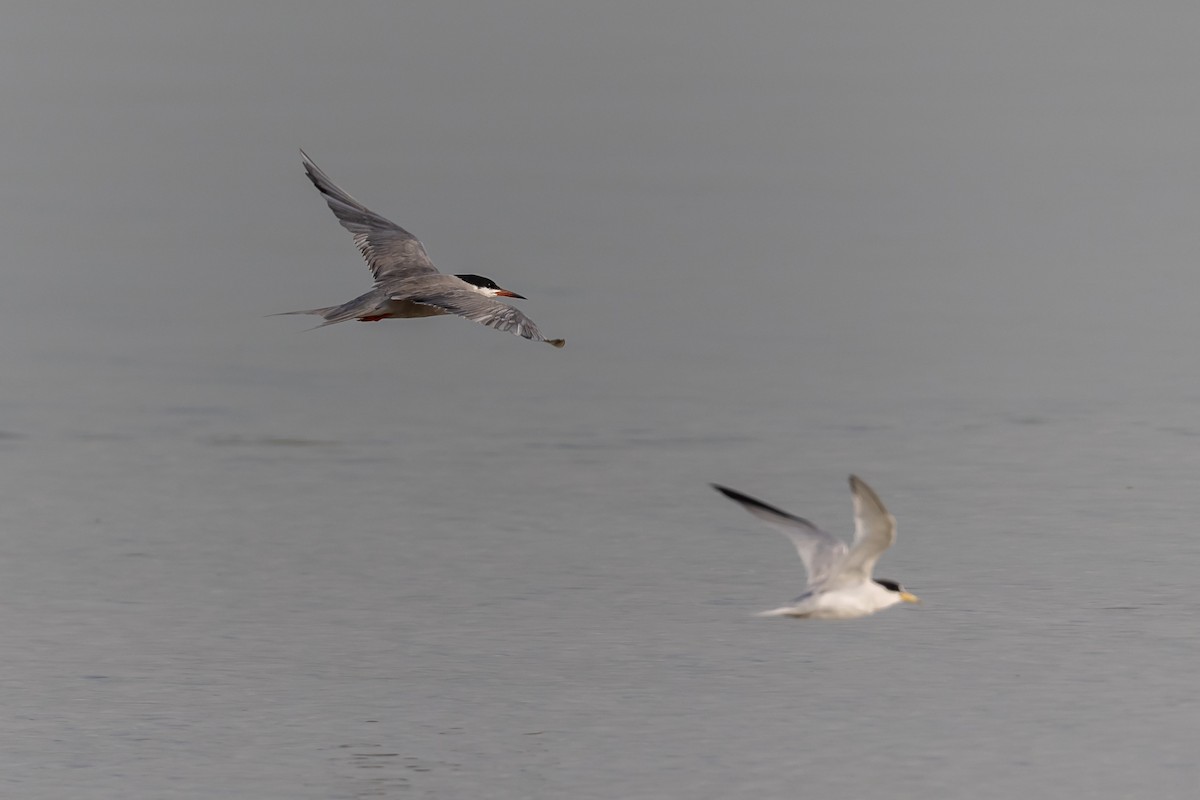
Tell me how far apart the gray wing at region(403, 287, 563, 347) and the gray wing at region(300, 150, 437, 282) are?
865 mm

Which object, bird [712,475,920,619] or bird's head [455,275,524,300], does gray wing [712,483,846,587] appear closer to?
bird [712,475,920,619]

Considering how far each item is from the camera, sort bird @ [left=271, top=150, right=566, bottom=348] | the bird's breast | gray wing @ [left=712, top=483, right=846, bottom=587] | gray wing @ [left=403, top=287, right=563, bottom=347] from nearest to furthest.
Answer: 1. gray wing @ [left=712, top=483, right=846, bottom=587]
2. gray wing @ [left=403, top=287, right=563, bottom=347]
3. bird @ [left=271, top=150, right=566, bottom=348]
4. the bird's breast

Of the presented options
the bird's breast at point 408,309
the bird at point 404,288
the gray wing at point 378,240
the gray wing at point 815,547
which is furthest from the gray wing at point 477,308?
the gray wing at point 815,547

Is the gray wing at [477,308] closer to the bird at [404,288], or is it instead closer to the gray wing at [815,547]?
the bird at [404,288]

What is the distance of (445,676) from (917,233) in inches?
585

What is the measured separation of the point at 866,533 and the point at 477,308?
3.16m

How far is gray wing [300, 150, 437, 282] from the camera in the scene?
14.1 metres

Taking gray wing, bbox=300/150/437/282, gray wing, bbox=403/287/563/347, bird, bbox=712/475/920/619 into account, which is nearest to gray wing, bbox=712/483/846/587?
bird, bbox=712/475/920/619

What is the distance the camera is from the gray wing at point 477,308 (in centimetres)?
1167

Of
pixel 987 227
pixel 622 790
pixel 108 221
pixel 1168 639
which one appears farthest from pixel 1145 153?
pixel 622 790

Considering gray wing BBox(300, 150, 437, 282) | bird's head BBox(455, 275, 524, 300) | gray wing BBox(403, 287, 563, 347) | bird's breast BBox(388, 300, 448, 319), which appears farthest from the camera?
gray wing BBox(300, 150, 437, 282)

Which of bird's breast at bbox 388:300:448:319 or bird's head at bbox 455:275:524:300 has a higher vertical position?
bird's head at bbox 455:275:524:300

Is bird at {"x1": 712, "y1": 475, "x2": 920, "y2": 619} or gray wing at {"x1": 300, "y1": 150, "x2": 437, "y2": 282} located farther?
gray wing at {"x1": 300, "y1": 150, "x2": 437, "y2": 282}

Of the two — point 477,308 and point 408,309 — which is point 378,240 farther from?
point 477,308
